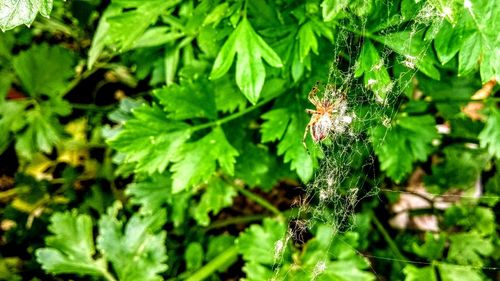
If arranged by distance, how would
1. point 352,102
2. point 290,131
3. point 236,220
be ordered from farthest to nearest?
point 236,220 → point 290,131 → point 352,102

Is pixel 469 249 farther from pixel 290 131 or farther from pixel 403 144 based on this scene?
pixel 290 131

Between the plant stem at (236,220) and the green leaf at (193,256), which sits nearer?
the green leaf at (193,256)

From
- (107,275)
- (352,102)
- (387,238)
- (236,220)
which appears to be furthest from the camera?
(236,220)

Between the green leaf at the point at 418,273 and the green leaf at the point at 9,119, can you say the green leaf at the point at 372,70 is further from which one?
the green leaf at the point at 9,119

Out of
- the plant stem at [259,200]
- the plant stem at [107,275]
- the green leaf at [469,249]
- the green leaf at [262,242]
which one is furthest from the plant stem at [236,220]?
the green leaf at [469,249]

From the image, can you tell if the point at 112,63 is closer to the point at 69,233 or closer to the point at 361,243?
the point at 69,233

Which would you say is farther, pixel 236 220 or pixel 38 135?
pixel 236 220

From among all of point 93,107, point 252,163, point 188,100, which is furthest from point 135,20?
point 93,107

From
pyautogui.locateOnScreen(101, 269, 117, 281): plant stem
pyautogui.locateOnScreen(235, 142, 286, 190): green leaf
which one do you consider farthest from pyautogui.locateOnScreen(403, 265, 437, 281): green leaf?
pyautogui.locateOnScreen(101, 269, 117, 281): plant stem
